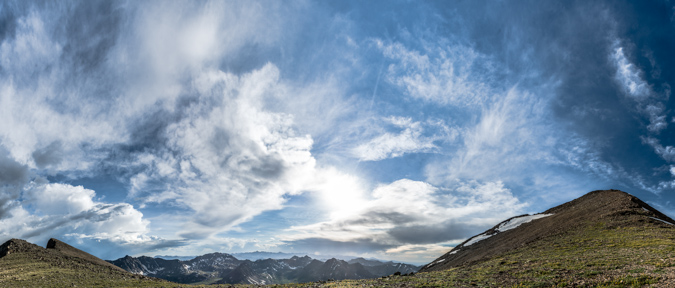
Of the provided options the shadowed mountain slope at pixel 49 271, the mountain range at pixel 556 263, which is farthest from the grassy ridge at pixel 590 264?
the shadowed mountain slope at pixel 49 271

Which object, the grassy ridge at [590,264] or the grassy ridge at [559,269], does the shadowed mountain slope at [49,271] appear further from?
the grassy ridge at [590,264]

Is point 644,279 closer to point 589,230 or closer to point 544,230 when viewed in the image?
point 589,230

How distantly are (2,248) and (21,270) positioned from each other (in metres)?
34.9

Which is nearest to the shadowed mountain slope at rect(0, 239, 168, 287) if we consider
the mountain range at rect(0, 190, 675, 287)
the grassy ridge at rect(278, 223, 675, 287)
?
the mountain range at rect(0, 190, 675, 287)

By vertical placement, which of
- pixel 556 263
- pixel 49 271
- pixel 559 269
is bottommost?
pixel 49 271

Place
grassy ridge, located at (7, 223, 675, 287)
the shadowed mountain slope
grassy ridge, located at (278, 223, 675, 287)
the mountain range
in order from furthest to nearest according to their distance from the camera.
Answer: the shadowed mountain slope → the mountain range → grassy ridge, located at (7, 223, 675, 287) → grassy ridge, located at (278, 223, 675, 287)

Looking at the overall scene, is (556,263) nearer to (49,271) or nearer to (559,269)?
(559,269)

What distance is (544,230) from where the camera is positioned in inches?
2697

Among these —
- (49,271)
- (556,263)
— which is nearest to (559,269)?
(556,263)

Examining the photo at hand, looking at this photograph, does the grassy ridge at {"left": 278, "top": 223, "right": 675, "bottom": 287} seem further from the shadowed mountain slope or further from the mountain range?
the shadowed mountain slope

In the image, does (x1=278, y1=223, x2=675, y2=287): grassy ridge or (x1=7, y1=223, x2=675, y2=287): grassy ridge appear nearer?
(x1=278, y1=223, x2=675, y2=287): grassy ridge

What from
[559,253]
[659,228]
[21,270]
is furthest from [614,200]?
[21,270]

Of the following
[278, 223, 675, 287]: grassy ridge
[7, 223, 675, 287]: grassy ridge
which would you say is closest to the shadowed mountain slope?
[7, 223, 675, 287]: grassy ridge

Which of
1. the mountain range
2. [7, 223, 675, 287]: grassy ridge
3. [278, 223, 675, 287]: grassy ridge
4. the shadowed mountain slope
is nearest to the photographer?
[278, 223, 675, 287]: grassy ridge
